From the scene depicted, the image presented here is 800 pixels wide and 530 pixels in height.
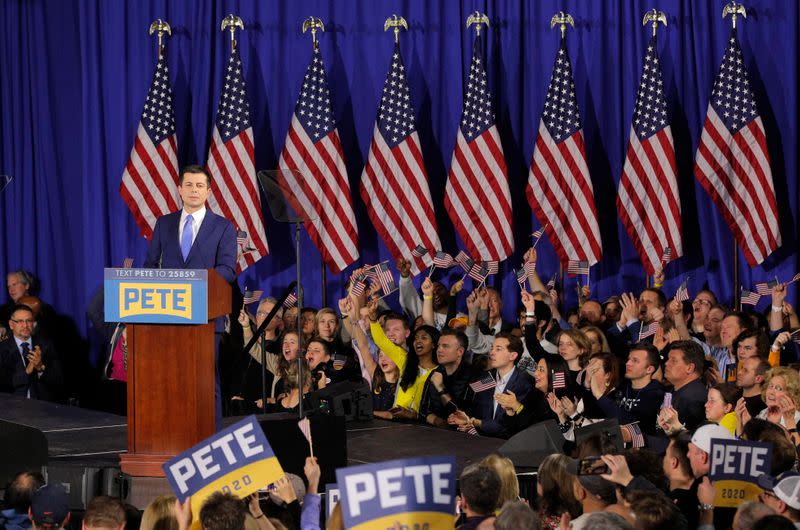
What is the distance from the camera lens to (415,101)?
11836 mm

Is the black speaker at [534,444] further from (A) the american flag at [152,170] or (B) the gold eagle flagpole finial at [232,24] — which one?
(B) the gold eagle flagpole finial at [232,24]

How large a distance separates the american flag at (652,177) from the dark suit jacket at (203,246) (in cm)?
570

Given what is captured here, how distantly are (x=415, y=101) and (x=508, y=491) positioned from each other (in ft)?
25.4

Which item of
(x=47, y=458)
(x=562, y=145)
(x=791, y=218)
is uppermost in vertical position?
(x=562, y=145)

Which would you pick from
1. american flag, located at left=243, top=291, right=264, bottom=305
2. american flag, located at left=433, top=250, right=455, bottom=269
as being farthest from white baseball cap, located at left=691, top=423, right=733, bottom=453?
american flag, located at left=243, top=291, right=264, bottom=305

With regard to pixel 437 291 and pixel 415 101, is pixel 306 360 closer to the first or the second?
pixel 437 291

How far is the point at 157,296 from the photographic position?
212 inches

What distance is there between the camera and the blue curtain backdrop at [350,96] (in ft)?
36.8

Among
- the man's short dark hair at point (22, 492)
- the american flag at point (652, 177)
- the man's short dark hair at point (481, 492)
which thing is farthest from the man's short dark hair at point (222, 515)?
the american flag at point (652, 177)

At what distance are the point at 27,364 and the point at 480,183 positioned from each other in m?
4.15

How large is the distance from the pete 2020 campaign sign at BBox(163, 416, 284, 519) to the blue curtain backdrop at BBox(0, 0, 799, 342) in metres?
7.23

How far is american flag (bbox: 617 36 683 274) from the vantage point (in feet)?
35.7

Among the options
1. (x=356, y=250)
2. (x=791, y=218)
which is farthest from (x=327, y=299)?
(x=791, y=218)

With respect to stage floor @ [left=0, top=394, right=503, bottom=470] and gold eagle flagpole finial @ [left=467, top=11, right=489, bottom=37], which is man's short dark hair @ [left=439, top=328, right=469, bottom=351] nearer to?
stage floor @ [left=0, top=394, right=503, bottom=470]
